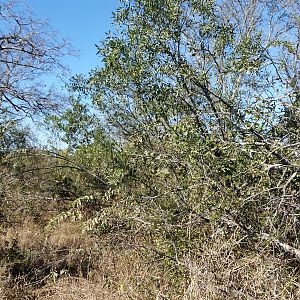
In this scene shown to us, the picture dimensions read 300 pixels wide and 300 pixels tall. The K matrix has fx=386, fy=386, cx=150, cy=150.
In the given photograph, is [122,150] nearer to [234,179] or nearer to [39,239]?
[234,179]

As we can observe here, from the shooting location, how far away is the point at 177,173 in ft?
13.8

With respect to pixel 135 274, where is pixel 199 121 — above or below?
above

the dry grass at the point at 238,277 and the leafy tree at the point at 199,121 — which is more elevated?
the leafy tree at the point at 199,121

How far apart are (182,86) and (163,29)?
0.67m

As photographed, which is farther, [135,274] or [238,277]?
[135,274]

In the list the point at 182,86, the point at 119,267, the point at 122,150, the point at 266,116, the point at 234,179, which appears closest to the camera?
the point at 266,116

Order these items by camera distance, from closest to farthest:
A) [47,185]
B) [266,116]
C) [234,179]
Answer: [266,116] → [234,179] → [47,185]

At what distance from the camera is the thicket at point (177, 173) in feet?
11.1

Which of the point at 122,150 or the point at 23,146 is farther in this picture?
the point at 23,146

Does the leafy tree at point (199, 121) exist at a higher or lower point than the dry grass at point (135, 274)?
higher

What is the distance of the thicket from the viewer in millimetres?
3381

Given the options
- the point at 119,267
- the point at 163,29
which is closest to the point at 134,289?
the point at 119,267

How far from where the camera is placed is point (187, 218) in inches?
160

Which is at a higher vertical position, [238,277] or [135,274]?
[238,277]
